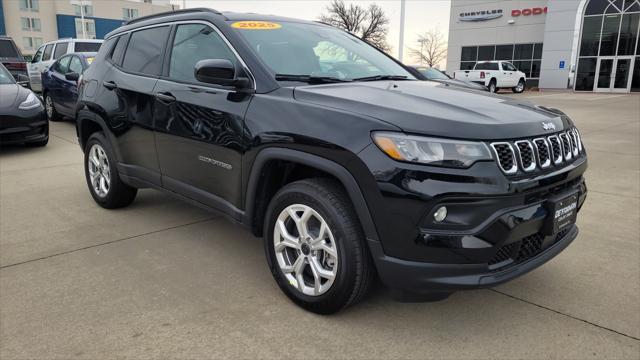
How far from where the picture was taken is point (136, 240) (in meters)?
3.91

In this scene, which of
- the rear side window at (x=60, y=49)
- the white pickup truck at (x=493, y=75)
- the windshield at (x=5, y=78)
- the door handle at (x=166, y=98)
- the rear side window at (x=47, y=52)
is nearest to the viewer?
the door handle at (x=166, y=98)

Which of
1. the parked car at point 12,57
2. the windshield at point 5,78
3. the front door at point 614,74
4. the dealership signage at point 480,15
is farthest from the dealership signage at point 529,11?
the windshield at point 5,78

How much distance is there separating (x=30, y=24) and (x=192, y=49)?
2771 inches

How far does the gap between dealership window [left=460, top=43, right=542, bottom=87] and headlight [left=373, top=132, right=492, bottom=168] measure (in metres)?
35.7

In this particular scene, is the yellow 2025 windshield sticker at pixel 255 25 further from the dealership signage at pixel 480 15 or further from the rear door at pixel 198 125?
the dealership signage at pixel 480 15

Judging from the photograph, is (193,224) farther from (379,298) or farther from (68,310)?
(379,298)

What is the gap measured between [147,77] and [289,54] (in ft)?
4.40

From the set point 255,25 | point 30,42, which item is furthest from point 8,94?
point 30,42

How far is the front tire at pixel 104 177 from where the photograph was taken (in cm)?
443

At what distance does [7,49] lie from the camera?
566 inches

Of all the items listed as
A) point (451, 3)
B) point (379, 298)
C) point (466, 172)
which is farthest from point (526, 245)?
point (451, 3)

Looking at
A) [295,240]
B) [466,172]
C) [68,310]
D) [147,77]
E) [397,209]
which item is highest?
[147,77]

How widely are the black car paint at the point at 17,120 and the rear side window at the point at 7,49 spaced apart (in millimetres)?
8084

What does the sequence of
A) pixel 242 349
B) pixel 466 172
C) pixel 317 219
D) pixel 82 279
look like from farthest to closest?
pixel 82 279, pixel 317 219, pixel 242 349, pixel 466 172
